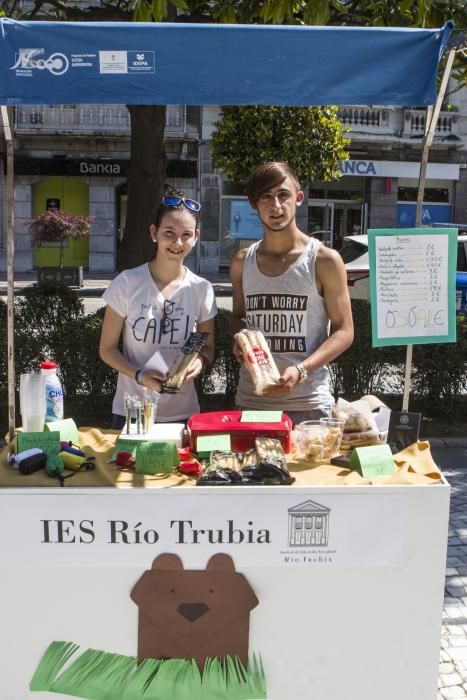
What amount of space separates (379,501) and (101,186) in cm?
2209

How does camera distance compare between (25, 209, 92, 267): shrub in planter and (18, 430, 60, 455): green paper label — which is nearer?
(18, 430, 60, 455): green paper label

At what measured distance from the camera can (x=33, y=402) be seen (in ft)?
8.07

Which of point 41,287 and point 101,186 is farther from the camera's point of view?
point 101,186

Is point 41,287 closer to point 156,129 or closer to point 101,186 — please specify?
point 156,129

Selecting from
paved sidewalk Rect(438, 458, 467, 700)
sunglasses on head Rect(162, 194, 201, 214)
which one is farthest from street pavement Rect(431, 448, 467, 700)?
sunglasses on head Rect(162, 194, 201, 214)

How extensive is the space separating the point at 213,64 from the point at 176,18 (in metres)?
4.44

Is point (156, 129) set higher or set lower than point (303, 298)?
higher

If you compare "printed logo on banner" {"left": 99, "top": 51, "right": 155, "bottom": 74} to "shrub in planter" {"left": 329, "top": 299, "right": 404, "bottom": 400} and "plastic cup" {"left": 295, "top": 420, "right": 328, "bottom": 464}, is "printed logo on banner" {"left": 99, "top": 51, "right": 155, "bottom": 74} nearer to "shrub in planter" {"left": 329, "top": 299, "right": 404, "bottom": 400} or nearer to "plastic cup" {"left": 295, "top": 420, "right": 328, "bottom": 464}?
"plastic cup" {"left": 295, "top": 420, "right": 328, "bottom": 464}

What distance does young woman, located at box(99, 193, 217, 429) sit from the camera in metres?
2.71

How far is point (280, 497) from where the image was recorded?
2117 millimetres

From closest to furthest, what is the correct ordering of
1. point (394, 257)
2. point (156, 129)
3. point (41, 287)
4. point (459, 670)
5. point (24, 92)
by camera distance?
point (24, 92) < point (394, 257) < point (459, 670) < point (41, 287) < point (156, 129)

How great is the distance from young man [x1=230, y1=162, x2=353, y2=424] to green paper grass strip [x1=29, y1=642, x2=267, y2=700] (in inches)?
38.7

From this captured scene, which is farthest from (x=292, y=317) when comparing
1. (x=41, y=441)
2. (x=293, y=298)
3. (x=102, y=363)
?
(x=102, y=363)

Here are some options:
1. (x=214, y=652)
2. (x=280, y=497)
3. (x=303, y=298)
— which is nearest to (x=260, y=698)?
(x=214, y=652)
